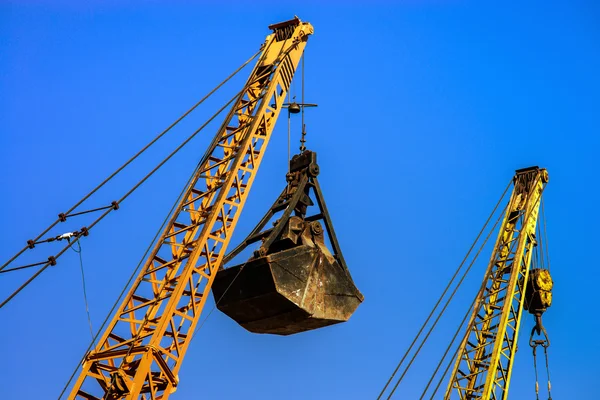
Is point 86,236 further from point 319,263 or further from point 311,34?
point 311,34

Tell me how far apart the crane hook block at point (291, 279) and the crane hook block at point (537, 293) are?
50.8 ft

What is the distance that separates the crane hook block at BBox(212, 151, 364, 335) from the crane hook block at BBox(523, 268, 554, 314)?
A: 610 inches

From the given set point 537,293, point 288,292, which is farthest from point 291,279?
point 537,293

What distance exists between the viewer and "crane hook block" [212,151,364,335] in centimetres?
2945

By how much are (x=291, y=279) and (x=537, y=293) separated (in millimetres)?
18175

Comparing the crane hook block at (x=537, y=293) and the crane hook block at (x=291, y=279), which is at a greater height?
the crane hook block at (x=537, y=293)

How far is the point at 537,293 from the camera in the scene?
147ft

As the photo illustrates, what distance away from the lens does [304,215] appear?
105 ft

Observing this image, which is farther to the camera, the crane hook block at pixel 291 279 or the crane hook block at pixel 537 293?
the crane hook block at pixel 537 293

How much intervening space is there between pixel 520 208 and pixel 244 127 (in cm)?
1687

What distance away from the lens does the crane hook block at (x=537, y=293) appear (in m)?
44.8

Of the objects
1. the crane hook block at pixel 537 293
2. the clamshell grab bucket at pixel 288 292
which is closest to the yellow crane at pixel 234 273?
the clamshell grab bucket at pixel 288 292

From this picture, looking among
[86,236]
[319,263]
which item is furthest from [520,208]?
[86,236]

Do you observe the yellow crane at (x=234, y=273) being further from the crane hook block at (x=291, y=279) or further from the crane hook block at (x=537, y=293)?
the crane hook block at (x=537, y=293)
